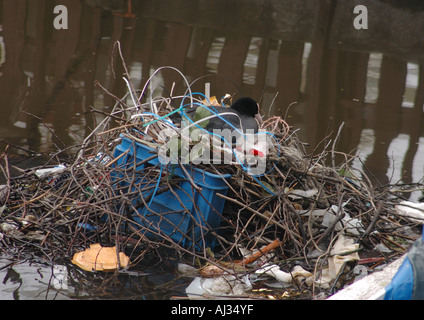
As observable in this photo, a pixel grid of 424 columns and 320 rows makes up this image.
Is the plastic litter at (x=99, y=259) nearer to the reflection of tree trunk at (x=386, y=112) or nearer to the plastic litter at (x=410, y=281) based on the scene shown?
the plastic litter at (x=410, y=281)

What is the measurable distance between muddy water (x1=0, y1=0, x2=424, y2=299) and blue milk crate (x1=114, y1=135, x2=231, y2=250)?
136 centimetres

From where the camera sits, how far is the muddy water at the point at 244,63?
582 centimetres

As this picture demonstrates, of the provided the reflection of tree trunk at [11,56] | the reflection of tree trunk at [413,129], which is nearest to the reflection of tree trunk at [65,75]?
the reflection of tree trunk at [11,56]

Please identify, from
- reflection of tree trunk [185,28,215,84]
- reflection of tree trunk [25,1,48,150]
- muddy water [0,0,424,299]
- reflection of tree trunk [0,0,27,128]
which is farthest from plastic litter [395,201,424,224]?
reflection of tree trunk [185,28,215,84]

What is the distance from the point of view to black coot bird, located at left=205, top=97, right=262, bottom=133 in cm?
346

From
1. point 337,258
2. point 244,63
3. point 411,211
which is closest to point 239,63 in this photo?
point 244,63

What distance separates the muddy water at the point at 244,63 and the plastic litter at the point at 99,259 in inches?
64.2

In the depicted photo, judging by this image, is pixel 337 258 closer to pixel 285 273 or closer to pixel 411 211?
pixel 285 273

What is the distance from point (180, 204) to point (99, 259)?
22.3 inches

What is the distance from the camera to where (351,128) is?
20.4 ft

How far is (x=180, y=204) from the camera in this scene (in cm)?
340

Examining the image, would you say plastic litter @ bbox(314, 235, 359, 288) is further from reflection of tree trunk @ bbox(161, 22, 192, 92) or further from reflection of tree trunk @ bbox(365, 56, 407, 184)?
reflection of tree trunk @ bbox(161, 22, 192, 92)

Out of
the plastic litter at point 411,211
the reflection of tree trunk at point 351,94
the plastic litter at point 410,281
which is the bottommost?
the plastic litter at point 411,211
